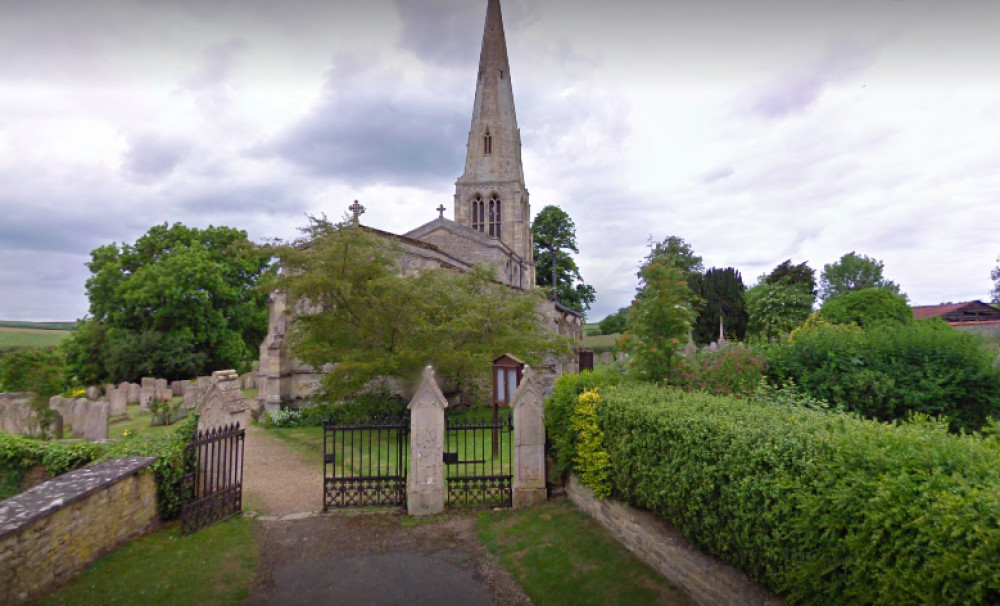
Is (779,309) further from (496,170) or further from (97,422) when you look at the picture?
(97,422)

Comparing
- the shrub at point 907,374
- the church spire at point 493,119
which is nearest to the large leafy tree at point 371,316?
the shrub at point 907,374

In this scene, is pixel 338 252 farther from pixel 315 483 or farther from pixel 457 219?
pixel 457 219

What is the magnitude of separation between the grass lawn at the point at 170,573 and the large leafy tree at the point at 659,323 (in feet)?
22.9

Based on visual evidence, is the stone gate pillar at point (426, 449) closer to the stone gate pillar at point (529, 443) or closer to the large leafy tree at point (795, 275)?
the stone gate pillar at point (529, 443)

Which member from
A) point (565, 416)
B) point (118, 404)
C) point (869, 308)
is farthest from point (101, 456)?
point (869, 308)

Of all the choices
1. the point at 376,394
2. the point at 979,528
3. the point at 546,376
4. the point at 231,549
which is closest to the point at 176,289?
the point at 376,394

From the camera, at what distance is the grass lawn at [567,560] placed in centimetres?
532

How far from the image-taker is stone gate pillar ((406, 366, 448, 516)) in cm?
794

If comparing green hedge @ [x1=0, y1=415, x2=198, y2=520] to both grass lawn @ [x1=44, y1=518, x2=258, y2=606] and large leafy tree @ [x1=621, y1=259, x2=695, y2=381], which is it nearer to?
grass lawn @ [x1=44, y1=518, x2=258, y2=606]

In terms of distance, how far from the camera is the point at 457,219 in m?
35.5

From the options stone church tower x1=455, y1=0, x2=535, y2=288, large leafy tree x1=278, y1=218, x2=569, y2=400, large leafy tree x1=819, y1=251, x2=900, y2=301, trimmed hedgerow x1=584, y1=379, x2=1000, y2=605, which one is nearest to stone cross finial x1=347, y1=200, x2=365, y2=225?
large leafy tree x1=278, y1=218, x2=569, y2=400

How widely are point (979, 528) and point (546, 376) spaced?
1908 centimetres

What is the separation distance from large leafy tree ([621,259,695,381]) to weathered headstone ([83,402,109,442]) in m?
14.4

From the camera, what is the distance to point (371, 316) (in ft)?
46.0
